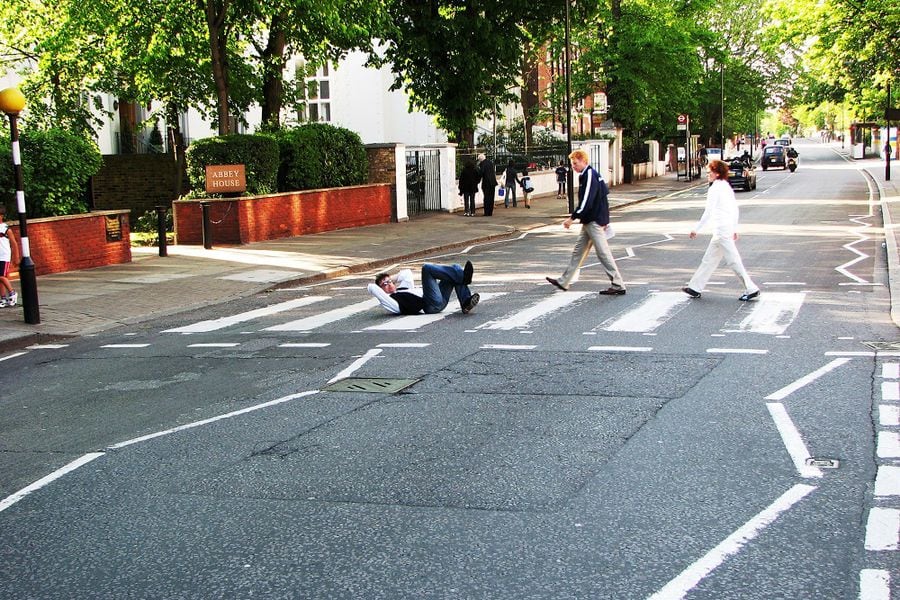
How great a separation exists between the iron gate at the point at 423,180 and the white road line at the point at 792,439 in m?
26.6

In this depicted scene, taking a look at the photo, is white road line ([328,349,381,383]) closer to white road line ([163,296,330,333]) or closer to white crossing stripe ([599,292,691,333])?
white crossing stripe ([599,292,691,333])

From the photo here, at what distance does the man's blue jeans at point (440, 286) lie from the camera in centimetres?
1262

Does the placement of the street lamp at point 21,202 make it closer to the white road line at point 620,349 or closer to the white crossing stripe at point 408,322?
the white crossing stripe at point 408,322

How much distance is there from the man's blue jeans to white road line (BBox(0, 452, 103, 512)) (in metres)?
6.21

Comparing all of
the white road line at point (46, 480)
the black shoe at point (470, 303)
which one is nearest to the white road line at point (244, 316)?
the black shoe at point (470, 303)

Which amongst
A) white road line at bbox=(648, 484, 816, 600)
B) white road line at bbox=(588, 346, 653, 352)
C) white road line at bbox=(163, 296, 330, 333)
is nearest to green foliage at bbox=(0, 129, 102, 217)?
white road line at bbox=(163, 296, 330, 333)

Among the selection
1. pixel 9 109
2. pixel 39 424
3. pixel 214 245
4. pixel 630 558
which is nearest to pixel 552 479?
pixel 630 558

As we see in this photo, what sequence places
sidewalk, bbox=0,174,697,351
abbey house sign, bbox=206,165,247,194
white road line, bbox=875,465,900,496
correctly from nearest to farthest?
1. white road line, bbox=875,465,900,496
2. sidewalk, bbox=0,174,697,351
3. abbey house sign, bbox=206,165,247,194

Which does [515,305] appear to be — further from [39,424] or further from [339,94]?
[339,94]

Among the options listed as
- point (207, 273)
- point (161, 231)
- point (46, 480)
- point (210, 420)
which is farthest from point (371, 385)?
point (161, 231)

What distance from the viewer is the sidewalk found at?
13.8m

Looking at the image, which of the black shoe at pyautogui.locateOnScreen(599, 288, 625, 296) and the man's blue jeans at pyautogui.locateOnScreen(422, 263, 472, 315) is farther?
the black shoe at pyautogui.locateOnScreen(599, 288, 625, 296)

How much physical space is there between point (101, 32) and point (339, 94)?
22770 mm

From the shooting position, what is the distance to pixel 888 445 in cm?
649
